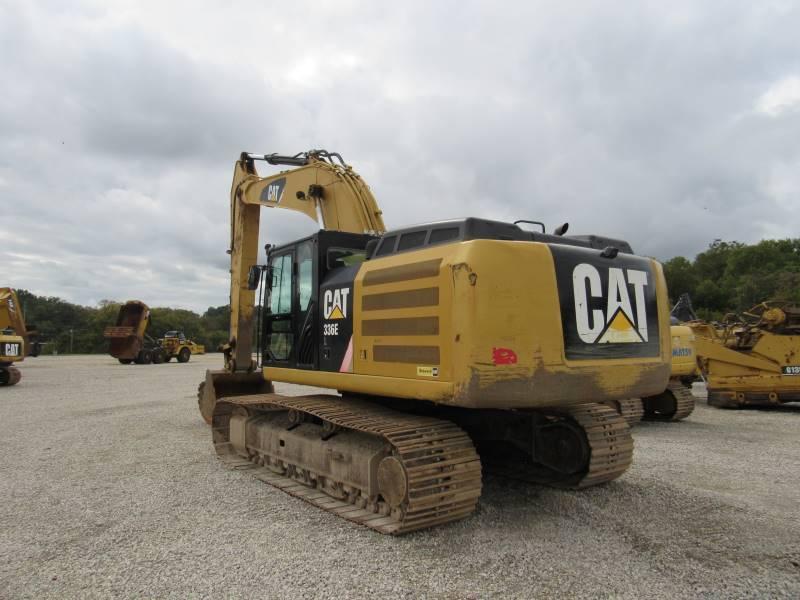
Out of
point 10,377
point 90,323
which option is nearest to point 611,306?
point 10,377

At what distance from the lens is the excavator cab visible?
18.4ft

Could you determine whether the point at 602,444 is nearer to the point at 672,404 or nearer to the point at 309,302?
the point at 309,302

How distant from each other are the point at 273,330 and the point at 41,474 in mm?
2961

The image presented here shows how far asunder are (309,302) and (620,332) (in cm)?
307

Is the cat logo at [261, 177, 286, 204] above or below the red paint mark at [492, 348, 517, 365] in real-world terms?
above

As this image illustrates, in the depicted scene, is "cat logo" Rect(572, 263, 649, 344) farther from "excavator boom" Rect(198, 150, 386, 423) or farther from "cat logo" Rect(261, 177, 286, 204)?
"cat logo" Rect(261, 177, 286, 204)

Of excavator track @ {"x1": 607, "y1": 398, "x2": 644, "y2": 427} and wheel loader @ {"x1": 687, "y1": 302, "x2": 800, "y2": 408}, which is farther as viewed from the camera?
wheel loader @ {"x1": 687, "y1": 302, "x2": 800, "y2": 408}

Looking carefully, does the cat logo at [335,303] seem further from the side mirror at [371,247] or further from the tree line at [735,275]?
the tree line at [735,275]

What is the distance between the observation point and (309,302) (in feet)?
19.9

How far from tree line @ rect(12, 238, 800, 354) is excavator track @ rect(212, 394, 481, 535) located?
144 ft

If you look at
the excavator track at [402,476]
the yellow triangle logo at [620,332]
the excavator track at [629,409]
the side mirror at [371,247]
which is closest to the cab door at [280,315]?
the excavator track at [402,476]

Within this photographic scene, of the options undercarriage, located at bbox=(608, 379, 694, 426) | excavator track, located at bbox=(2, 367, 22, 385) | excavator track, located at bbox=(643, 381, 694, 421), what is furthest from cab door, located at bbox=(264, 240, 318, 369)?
excavator track, located at bbox=(2, 367, 22, 385)

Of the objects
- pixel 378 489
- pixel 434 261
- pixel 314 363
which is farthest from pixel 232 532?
pixel 434 261

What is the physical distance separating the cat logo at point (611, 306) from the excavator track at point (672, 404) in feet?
21.5
